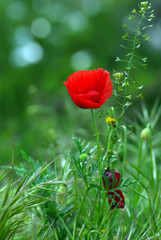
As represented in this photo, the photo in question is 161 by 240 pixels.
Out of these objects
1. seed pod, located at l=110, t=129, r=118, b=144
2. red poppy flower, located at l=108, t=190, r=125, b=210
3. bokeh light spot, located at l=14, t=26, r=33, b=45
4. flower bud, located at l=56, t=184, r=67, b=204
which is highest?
bokeh light spot, located at l=14, t=26, r=33, b=45

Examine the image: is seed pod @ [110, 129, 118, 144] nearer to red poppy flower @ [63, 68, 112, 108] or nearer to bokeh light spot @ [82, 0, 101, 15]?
red poppy flower @ [63, 68, 112, 108]

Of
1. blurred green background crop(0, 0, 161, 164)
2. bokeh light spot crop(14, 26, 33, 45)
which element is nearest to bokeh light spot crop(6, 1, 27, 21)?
blurred green background crop(0, 0, 161, 164)

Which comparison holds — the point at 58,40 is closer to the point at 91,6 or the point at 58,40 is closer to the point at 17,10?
the point at 91,6

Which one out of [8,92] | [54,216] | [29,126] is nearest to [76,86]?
[54,216]

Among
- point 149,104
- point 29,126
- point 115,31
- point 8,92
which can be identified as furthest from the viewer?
point 115,31

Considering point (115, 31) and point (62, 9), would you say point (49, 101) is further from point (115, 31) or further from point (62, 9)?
point (62, 9)

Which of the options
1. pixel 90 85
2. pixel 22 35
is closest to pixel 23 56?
pixel 22 35
